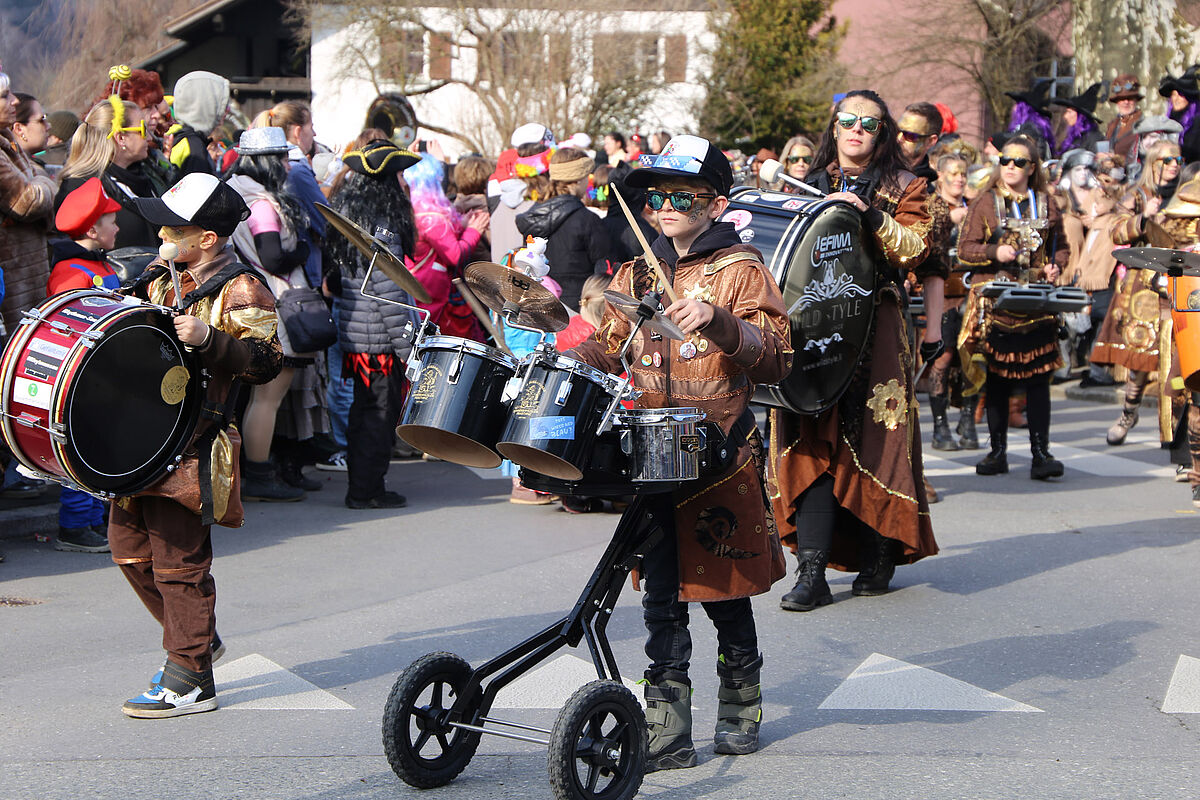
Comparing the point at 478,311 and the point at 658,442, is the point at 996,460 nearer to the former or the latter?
the point at 478,311

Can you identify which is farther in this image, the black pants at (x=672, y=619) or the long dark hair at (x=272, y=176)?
the long dark hair at (x=272, y=176)

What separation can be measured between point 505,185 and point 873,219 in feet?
15.8

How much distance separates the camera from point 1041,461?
9.59 m

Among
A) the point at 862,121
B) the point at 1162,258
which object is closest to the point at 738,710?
the point at 862,121

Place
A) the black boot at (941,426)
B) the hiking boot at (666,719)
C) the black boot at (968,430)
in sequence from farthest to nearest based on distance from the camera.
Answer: the black boot at (968,430)
the black boot at (941,426)
the hiking boot at (666,719)

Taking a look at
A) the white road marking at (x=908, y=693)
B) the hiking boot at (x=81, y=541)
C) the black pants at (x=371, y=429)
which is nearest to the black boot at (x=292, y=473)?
the black pants at (x=371, y=429)

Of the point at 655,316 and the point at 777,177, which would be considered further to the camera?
the point at 777,177

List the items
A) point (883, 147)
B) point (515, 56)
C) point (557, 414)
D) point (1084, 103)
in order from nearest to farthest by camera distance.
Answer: point (557, 414) → point (883, 147) → point (1084, 103) → point (515, 56)

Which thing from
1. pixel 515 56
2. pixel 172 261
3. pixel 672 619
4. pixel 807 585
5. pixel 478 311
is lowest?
pixel 807 585

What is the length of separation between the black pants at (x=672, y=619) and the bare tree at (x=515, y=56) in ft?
103

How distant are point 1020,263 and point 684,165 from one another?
5911mm

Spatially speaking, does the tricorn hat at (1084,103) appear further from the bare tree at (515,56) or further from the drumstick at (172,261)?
the drumstick at (172,261)

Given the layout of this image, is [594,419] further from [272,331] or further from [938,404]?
[938,404]

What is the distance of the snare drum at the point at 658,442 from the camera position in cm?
382
